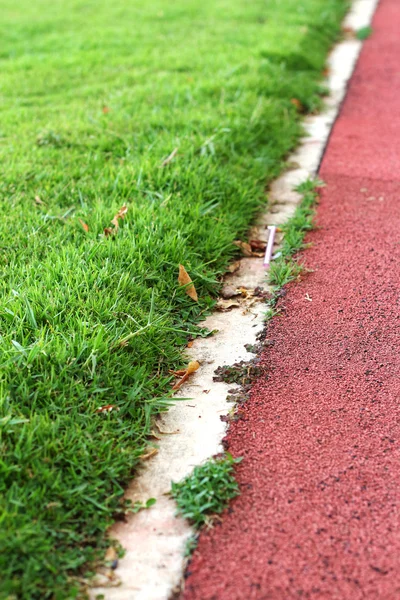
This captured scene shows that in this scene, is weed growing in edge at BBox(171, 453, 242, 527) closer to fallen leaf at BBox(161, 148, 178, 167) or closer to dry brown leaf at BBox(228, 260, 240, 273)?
dry brown leaf at BBox(228, 260, 240, 273)

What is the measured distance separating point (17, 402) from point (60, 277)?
0.78m

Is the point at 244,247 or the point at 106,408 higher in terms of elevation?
the point at 244,247

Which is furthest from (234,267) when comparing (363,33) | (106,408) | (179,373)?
(363,33)

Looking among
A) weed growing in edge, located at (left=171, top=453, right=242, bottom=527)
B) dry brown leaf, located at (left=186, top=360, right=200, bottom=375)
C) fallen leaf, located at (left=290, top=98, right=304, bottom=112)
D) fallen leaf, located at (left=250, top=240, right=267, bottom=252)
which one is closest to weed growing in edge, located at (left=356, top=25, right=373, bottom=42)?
fallen leaf, located at (left=290, top=98, right=304, bottom=112)

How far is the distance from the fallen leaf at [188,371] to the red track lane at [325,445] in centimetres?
26

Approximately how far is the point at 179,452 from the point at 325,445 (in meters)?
0.49

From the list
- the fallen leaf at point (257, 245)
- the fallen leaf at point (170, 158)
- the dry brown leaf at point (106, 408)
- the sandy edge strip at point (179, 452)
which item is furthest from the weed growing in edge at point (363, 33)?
the dry brown leaf at point (106, 408)

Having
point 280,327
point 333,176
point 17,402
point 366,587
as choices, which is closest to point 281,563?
point 366,587

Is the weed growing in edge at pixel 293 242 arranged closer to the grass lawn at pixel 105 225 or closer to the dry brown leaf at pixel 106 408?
the grass lawn at pixel 105 225

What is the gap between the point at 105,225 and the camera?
3.34m

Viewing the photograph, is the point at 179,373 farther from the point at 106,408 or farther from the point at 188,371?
the point at 106,408

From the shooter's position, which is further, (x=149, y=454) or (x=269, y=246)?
(x=269, y=246)

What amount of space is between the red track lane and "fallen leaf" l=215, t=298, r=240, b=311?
0.83 feet

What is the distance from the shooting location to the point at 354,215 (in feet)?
12.6
